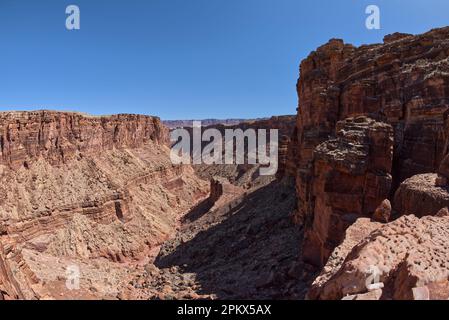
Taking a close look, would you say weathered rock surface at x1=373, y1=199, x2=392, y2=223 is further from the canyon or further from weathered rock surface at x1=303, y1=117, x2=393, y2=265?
weathered rock surface at x1=303, y1=117, x2=393, y2=265

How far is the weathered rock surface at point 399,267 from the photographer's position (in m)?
6.57

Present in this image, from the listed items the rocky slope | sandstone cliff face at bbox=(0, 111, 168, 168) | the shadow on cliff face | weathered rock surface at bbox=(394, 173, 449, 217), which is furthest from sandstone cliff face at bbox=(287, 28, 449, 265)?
sandstone cliff face at bbox=(0, 111, 168, 168)

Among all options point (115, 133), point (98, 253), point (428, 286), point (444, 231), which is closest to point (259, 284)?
point (444, 231)

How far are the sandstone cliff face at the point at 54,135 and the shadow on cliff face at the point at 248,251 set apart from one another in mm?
19175

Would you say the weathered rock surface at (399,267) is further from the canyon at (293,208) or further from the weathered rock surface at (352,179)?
the weathered rock surface at (352,179)

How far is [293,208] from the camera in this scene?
26.6 m

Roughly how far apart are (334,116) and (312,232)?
11404mm

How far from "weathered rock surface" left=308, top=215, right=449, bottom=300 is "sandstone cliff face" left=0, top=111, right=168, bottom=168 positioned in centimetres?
3570

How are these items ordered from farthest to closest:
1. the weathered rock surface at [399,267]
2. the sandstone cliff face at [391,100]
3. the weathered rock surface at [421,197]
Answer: the sandstone cliff face at [391,100] → the weathered rock surface at [421,197] → the weathered rock surface at [399,267]

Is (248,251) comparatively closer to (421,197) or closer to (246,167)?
(421,197)

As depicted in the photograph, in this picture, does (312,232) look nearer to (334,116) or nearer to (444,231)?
(444,231)

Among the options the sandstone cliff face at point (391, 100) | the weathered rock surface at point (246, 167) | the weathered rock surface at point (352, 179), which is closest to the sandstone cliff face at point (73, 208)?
the weathered rock surface at point (352, 179)

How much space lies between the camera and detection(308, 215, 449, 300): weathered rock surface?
6.57m
